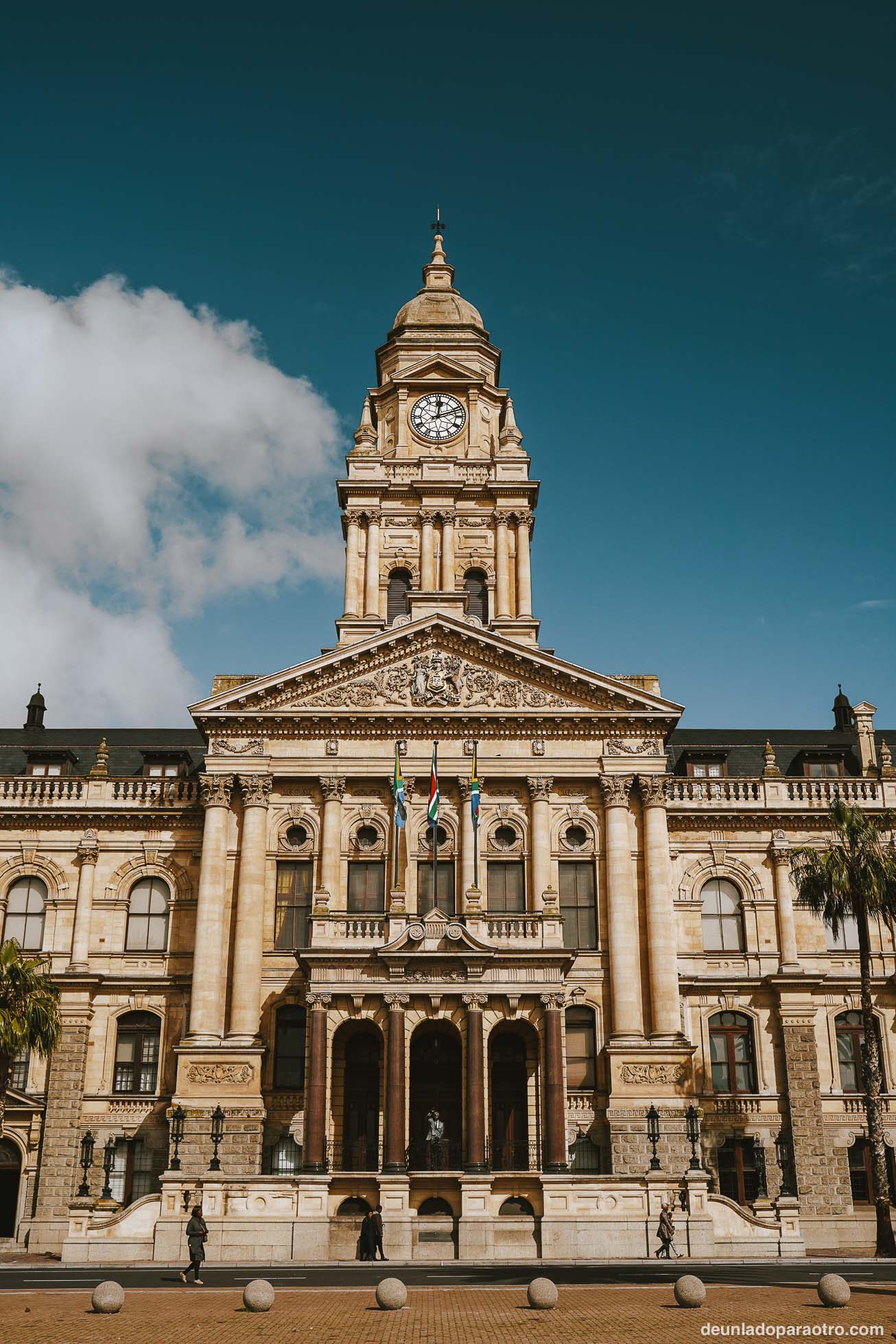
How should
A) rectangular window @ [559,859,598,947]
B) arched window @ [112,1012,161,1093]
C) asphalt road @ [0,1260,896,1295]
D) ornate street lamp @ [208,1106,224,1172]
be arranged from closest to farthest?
1. asphalt road @ [0,1260,896,1295]
2. ornate street lamp @ [208,1106,224,1172]
3. rectangular window @ [559,859,598,947]
4. arched window @ [112,1012,161,1093]

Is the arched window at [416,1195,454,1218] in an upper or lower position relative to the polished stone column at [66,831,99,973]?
lower

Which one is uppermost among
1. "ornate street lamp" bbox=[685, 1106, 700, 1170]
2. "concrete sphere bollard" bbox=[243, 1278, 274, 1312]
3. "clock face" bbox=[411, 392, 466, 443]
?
"clock face" bbox=[411, 392, 466, 443]

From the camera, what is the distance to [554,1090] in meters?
43.4

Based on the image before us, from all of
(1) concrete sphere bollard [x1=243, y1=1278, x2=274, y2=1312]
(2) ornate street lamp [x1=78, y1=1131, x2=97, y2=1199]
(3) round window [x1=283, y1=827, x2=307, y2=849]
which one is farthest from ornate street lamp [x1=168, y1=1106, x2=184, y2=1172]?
(1) concrete sphere bollard [x1=243, y1=1278, x2=274, y2=1312]

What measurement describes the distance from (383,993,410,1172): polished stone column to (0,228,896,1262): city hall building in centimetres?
12

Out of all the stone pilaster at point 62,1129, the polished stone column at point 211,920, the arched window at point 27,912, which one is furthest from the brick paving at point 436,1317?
the arched window at point 27,912

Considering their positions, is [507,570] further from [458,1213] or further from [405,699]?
[458,1213]

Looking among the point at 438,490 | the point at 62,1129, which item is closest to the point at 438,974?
the point at 62,1129

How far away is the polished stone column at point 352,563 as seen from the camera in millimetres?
61094

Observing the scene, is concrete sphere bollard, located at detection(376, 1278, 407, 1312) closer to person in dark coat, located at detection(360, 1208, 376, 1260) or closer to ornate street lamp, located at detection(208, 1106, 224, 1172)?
person in dark coat, located at detection(360, 1208, 376, 1260)

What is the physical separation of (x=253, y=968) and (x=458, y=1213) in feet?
38.5

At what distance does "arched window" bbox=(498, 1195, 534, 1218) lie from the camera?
137ft

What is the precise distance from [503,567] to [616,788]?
1476 cm

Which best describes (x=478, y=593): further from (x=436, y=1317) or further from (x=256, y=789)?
(x=436, y=1317)
